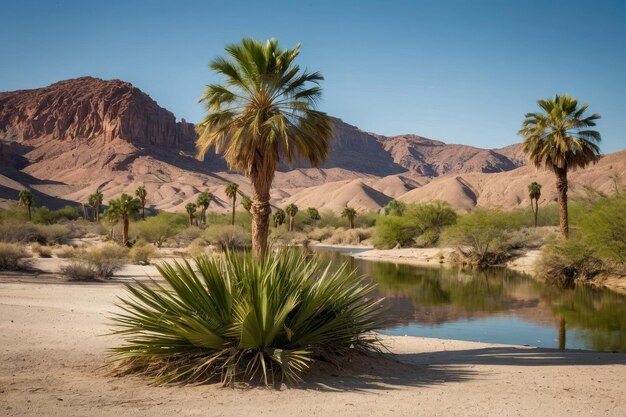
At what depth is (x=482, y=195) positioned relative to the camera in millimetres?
136750

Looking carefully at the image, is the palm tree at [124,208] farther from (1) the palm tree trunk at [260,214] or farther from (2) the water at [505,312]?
(1) the palm tree trunk at [260,214]

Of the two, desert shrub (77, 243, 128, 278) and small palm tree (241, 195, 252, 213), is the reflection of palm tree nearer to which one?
small palm tree (241, 195, 252, 213)

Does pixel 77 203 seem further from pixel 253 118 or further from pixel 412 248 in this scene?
pixel 253 118

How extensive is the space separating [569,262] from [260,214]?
23.4 meters

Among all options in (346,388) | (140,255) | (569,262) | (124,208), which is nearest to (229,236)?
(124,208)

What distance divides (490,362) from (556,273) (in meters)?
24.4

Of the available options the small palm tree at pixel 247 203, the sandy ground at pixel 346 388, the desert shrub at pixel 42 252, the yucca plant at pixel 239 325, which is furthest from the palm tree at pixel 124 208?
the yucca plant at pixel 239 325

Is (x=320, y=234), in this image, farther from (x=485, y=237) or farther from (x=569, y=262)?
(x=569, y=262)

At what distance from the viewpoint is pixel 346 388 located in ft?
22.9

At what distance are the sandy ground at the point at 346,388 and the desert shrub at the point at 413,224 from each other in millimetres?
48085

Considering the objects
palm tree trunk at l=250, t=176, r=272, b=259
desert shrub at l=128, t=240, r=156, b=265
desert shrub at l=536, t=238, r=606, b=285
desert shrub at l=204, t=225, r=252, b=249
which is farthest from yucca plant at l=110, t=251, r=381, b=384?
desert shrub at l=204, t=225, r=252, b=249

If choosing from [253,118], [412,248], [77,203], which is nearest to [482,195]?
[412,248]

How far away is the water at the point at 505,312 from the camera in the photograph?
53.0ft

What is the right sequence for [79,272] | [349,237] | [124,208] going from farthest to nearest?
1. [349,237]
2. [124,208]
3. [79,272]
